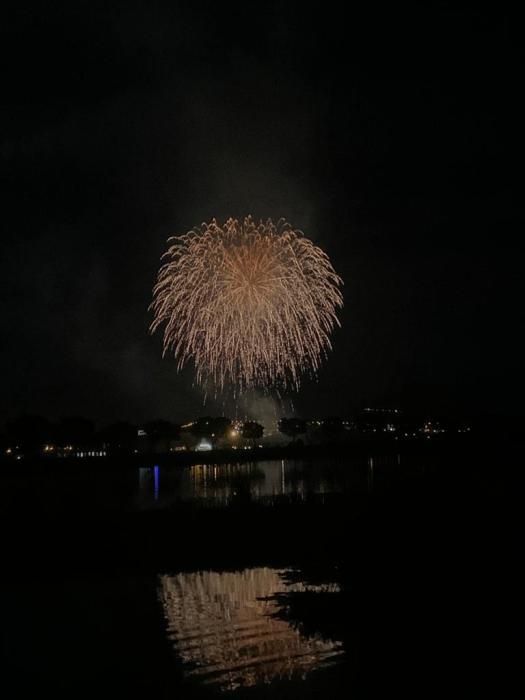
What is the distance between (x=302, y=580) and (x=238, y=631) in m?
5.10

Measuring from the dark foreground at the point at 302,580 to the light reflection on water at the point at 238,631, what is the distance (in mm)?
263

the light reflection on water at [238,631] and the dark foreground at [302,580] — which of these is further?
the light reflection on water at [238,631]

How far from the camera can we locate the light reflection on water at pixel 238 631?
1577 centimetres

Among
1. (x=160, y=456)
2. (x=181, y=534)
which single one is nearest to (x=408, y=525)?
(x=181, y=534)

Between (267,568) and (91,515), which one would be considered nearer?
(267,568)

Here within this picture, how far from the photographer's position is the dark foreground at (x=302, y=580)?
15.6 metres

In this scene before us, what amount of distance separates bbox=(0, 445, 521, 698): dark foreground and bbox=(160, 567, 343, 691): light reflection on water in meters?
0.26

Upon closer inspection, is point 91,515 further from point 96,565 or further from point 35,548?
point 96,565

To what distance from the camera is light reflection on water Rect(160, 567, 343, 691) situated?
1577cm

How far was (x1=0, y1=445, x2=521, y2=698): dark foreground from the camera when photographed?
1562 cm

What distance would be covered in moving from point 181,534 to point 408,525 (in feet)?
28.1

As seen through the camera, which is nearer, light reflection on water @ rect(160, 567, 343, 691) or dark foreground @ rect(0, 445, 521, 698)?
dark foreground @ rect(0, 445, 521, 698)

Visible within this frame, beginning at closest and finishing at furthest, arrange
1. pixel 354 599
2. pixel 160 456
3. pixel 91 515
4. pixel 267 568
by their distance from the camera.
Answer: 1. pixel 354 599
2. pixel 267 568
3. pixel 91 515
4. pixel 160 456

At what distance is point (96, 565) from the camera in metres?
26.3
